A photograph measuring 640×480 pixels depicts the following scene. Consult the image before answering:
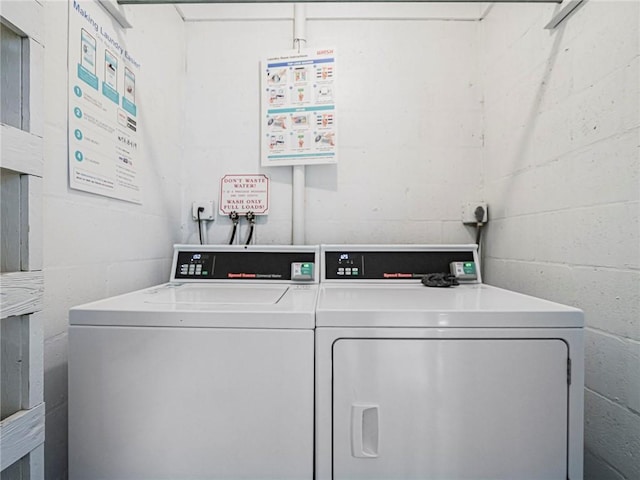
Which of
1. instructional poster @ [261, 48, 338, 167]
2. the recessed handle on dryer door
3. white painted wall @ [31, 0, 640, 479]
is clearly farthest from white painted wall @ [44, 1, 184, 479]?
the recessed handle on dryer door

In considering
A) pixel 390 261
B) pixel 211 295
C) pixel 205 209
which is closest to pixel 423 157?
pixel 390 261

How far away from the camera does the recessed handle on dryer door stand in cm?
84

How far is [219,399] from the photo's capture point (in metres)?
0.85

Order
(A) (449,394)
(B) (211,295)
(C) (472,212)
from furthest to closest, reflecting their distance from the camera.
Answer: (C) (472,212) < (B) (211,295) < (A) (449,394)

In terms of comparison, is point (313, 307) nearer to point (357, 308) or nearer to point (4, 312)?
point (357, 308)

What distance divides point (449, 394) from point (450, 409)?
0.12ft

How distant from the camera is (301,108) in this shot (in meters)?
1.81

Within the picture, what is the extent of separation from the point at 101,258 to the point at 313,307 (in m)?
0.83

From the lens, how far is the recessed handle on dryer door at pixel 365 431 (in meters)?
0.84

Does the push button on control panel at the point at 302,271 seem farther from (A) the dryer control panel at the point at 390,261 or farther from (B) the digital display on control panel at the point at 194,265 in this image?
(B) the digital display on control panel at the point at 194,265

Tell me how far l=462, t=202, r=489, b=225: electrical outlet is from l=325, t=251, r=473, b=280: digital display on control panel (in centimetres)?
33

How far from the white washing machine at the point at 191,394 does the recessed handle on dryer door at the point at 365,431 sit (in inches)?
4.4

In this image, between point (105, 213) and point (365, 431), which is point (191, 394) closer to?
point (365, 431)

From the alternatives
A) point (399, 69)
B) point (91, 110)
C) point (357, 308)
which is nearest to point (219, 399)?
point (357, 308)
